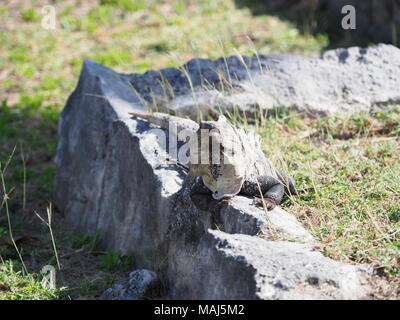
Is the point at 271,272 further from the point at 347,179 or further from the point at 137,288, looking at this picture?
the point at 347,179

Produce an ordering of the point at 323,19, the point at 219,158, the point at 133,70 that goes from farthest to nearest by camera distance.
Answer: the point at 323,19 → the point at 133,70 → the point at 219,158

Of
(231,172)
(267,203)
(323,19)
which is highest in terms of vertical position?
(323,19)

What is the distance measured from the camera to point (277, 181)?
16.0 ft

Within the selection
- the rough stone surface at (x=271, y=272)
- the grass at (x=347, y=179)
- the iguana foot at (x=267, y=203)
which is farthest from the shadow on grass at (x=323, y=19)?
the rough stone surface at (x=271, y=272)

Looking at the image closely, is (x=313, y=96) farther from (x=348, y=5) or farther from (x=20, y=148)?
(x=348, y=5)

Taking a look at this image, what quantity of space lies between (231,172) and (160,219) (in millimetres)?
1138

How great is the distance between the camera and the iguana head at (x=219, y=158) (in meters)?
4.21

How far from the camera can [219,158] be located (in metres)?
4.30

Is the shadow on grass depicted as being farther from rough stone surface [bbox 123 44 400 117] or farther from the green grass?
the green grass

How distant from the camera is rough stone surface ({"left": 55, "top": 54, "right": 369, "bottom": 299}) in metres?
3.70

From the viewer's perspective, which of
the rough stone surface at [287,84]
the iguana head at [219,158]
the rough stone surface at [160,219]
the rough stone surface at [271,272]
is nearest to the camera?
the rough stone surface at [271,272]

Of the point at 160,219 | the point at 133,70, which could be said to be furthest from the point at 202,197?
the point at 133,70

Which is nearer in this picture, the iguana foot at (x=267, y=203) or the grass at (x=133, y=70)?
the iguana foot at (x=267, y=203)

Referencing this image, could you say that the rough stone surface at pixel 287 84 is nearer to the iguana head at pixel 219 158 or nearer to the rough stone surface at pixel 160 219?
the rough stone surface at pixel 160 219
